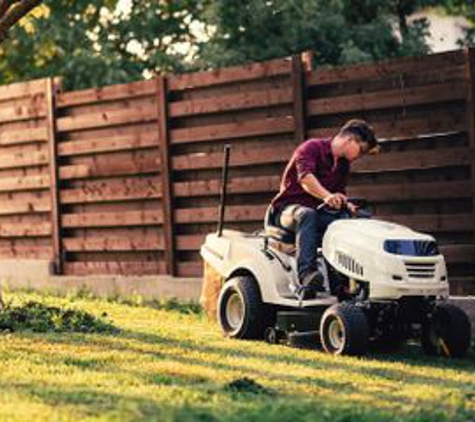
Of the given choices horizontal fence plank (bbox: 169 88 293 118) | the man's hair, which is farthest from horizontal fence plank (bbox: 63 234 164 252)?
the man's hair

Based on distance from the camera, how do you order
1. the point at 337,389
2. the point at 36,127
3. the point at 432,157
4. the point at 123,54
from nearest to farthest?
the point at 337,389 < the point at 432,157 < the point at 36,127 < the point at 123,54

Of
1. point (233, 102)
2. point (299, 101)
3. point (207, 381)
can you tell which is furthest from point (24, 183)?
point (207, 381)

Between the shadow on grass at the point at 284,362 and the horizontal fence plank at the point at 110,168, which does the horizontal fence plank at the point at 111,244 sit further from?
the shadow on grass at the point at 284,362

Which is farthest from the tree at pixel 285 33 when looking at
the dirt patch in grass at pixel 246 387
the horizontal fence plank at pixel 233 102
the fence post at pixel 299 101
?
the dirt patch in grass at pixel 246 387

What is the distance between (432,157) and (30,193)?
617 cm

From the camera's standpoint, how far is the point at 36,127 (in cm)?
1463

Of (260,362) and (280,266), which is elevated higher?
(280,266)

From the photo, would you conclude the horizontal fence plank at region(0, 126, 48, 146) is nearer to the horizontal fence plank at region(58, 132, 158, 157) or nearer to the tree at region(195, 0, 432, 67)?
the horizontal fence plank at region(58, 132, 158, 157)

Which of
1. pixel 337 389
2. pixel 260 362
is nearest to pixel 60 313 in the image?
pixel 260 362

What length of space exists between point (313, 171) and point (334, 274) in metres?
0.75

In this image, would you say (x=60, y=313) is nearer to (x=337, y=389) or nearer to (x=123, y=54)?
(x=337, y=389)

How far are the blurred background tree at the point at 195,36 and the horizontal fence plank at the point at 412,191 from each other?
913 centimetres

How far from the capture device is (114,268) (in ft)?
44.8

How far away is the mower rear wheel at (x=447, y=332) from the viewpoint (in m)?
8.45
